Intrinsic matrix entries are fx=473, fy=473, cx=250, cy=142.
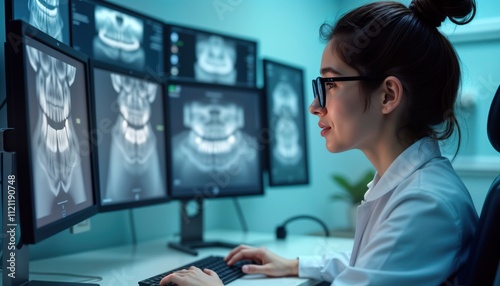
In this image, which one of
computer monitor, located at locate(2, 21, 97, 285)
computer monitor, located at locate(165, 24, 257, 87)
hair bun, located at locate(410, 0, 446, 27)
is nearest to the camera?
computer monitor, located at locate(2, 21, 97, 285)

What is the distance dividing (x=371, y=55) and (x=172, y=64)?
3.33ft

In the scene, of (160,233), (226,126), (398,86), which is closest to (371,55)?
(398,86)

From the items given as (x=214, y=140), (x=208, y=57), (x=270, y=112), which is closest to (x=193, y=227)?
(x=214, y=140)

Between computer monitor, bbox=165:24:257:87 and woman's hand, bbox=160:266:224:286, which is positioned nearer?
woman's hand, bbox=160:266:224:286

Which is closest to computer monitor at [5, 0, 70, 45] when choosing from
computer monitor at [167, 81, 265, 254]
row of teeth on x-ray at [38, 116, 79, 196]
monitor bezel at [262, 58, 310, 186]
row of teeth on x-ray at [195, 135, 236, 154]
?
row of teeth on x-ray at [38, 116, 79, 196]

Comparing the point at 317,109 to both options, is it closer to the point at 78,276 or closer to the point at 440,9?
the point at 440,9

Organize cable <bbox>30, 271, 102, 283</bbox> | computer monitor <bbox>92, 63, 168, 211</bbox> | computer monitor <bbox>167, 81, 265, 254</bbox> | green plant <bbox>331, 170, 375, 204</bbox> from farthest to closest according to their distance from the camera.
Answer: green plant <bbox>331, 170, 375, 204</bbox>
computer monitor <bbox>167, 81, 265, 254</bbox>
computer monitor <bbox>92, 63, 168, 211</bbox>
cable <bbox>30, 271, 102, 283</bbox>

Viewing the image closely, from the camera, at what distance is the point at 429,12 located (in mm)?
1116

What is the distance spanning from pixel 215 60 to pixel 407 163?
1.17 metres

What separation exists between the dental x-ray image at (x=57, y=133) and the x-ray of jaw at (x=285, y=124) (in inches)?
Answer: 38.1

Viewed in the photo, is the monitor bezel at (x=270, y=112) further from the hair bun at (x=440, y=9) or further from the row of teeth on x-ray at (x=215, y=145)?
the hair bun at (x=440, y=9)

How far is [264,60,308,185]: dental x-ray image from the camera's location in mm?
2029

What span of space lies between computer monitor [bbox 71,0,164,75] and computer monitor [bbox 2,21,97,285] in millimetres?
328

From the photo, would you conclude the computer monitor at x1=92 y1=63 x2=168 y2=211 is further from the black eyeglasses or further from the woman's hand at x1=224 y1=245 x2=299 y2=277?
the black eyeglasses
